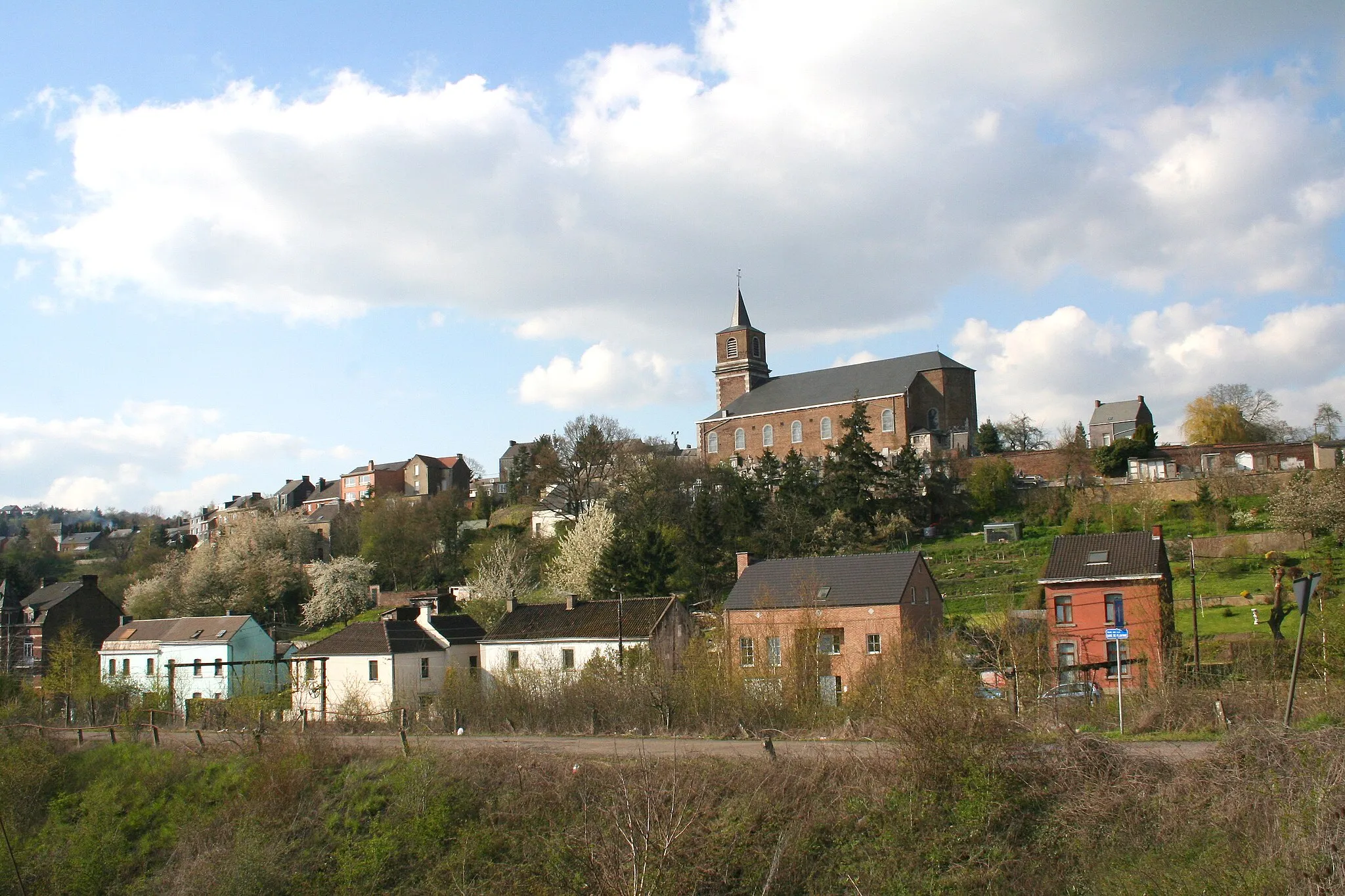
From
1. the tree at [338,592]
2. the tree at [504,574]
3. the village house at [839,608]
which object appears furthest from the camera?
the tree at [338,592]

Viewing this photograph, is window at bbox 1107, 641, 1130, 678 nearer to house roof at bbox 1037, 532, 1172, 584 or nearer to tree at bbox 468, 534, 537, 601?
house roof at bbox 1037, 532, 1172, 584

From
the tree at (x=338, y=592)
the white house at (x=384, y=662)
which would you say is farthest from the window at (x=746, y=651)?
the tree at (x=338, y=592)

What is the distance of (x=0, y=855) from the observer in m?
25.6

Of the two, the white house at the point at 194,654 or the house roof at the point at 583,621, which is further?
the white house at the point at 194,654

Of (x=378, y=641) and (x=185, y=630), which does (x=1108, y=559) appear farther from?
(x=185, y=630)

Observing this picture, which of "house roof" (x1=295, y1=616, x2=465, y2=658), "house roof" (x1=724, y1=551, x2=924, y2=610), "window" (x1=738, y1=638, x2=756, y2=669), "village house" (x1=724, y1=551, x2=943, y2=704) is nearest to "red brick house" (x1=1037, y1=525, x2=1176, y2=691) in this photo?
"village house" (x1=724, y1=551, x2=943, y2=704)

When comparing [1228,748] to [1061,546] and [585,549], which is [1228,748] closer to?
[1061,546]

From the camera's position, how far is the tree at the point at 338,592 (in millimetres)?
64125

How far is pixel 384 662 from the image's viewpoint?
3744cm

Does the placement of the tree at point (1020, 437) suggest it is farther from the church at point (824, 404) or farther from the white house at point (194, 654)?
the white house at point (194, 654)

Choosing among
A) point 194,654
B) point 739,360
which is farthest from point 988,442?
point 194,654

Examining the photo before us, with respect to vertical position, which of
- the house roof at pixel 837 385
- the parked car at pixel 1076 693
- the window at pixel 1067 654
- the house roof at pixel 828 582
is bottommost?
the window at pixel 1067 654

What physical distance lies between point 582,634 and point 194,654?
73.9 ft

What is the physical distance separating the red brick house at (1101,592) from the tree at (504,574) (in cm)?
2760
